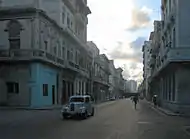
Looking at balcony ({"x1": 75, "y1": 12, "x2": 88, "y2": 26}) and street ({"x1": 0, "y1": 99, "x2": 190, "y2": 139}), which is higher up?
balcony ({"x1": 75, "y1": 12, "x2": 88, "y2": 26})

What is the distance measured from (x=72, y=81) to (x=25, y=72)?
688 inches

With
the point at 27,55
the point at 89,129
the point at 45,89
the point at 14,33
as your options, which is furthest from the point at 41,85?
the point at 89,129

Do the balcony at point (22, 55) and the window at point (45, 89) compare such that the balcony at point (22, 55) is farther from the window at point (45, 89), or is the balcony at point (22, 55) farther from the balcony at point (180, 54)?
the balcony at point (180, 54)

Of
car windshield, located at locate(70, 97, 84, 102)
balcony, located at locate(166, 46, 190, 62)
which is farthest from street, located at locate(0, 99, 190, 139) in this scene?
balcony, located at locate(166, 46, 190, 62)

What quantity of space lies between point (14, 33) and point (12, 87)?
6.08 m

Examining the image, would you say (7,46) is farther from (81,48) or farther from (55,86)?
(81,48)

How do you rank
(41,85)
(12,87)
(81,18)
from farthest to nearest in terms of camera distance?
(81,18)
(41,85)
(12,87)

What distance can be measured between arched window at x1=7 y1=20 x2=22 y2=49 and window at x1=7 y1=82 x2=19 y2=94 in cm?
414

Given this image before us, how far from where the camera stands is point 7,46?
140 feet

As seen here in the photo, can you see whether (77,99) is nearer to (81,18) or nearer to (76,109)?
(76,109)

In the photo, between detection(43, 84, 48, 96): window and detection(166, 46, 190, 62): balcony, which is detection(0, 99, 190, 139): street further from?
detection(43, 84, 48, 96): window

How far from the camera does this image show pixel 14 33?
42.4 m

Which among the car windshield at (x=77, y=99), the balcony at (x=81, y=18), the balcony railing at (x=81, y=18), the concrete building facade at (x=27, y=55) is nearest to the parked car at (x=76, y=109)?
the car windshield at (x=77, y=99)

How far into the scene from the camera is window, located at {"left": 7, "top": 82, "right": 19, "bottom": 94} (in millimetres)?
41672
